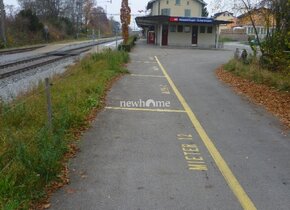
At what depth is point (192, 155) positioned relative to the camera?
657 centimetres

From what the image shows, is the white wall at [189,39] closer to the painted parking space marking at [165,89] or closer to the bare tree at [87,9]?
the painted parking space marking at [165,89]

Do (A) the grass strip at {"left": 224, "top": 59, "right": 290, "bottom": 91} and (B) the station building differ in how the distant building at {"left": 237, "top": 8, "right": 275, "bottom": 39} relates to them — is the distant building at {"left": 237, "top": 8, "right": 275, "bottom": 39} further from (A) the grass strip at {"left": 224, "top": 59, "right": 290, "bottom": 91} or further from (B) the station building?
(B) the station building

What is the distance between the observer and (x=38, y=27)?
5762 cm

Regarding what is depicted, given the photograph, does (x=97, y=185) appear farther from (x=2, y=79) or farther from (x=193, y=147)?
(x=2, y=79)

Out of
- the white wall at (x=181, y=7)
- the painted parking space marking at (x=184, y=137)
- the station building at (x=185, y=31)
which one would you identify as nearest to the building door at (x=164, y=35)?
the station building at (x=185, y=31)

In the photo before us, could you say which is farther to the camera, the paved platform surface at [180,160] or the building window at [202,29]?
the building window at [202,29]

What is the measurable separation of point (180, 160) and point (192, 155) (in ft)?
1.18

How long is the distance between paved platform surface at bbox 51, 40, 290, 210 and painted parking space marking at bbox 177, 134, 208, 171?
0.02 m

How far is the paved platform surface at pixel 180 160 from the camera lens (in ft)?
15.9

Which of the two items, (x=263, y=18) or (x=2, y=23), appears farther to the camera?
(x=2, y=23)

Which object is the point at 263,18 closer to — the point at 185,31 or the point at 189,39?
the point at 185,31

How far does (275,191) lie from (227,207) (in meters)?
0.92

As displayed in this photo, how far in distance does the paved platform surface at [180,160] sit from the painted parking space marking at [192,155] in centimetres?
2

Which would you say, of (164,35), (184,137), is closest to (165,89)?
(184,137)
